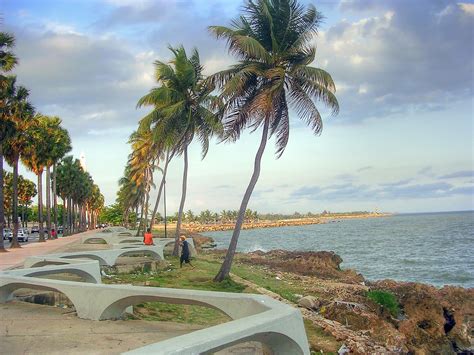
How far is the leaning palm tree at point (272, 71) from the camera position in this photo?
16.8 m

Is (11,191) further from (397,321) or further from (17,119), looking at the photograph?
(397,321)

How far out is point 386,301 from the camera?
16922 mm

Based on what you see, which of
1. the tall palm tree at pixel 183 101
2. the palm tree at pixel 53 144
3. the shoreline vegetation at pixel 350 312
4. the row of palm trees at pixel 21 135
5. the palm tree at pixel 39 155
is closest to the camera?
the shoreline vegetation at pixel 350 312

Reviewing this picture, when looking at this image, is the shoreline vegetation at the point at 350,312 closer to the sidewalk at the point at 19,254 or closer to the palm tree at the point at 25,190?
the sidewalk at the point at 19,254

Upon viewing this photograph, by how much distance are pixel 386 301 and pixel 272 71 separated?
9008 millimetres

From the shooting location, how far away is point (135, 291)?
8727 mm

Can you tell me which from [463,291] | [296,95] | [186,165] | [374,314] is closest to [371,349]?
[374,314]

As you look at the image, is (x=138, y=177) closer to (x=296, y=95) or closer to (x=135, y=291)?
(x=296, y=95)

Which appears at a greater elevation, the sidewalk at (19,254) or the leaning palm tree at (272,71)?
the leaning palm tree at (272,71)

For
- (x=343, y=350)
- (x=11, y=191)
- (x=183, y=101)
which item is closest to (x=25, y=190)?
(x=11, y=191)

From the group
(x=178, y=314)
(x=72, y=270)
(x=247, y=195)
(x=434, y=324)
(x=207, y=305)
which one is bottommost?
(x=434, y=324)

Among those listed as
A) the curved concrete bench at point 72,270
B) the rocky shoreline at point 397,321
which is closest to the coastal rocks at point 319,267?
the rocky shoreline at point 397,321

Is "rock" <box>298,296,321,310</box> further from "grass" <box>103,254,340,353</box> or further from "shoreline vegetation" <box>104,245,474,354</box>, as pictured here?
"grass" <box>103,254,340,353</box>

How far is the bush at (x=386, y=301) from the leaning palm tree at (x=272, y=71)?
521 cm
